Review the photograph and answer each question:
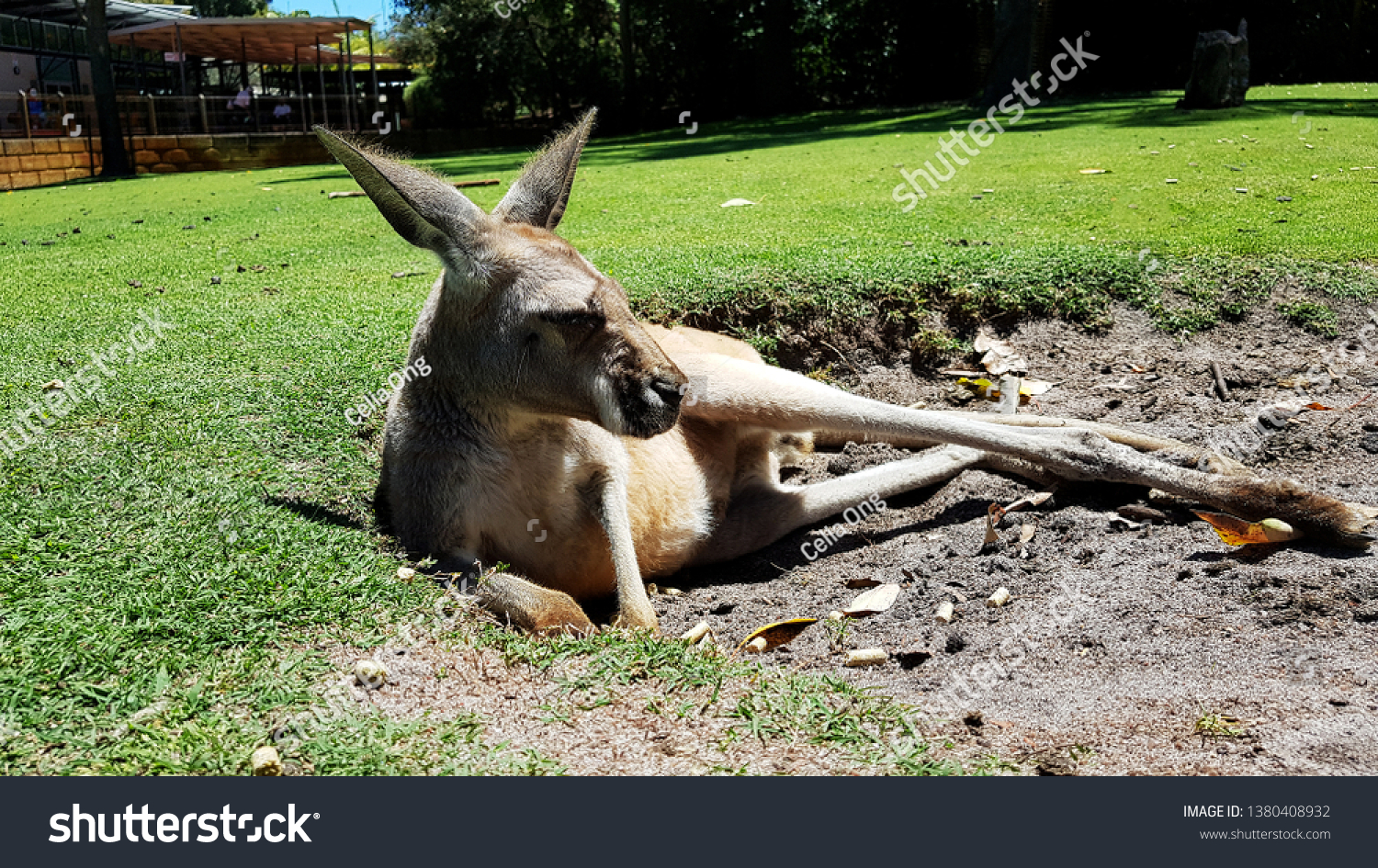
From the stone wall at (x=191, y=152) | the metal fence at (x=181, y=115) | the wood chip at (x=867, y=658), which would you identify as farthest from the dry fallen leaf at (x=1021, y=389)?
the stone wall at (x=191, y=152)

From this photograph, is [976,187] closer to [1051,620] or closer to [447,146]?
[1051,620]

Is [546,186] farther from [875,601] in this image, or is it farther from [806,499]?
[875,601]

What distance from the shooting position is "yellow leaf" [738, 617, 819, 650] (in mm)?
3729

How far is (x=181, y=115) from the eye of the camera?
2578 centimetres

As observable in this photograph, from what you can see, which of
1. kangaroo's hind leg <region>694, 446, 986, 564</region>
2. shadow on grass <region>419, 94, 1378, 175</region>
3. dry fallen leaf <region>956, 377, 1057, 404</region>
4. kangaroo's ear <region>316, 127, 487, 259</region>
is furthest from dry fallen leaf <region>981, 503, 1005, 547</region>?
shadow on grass <region>419, 94, 1378, 175</region>

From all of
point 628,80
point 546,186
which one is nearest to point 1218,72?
point 546,186

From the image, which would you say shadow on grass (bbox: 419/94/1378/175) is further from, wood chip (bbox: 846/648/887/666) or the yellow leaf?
wood chip (bbox: 846/648/887/666)

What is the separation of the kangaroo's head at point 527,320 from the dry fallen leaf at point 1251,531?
6.47ft

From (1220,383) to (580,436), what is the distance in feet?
11.4

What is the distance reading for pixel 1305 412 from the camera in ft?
16.8

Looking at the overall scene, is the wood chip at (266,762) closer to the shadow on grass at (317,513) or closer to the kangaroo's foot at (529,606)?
the kangaroo's foot at (529,606)

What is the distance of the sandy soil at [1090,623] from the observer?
8.69 feet

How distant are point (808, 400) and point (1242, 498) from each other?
1.70m

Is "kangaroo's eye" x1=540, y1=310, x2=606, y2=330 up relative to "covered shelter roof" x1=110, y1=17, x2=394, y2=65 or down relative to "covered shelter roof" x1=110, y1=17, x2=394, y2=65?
down
